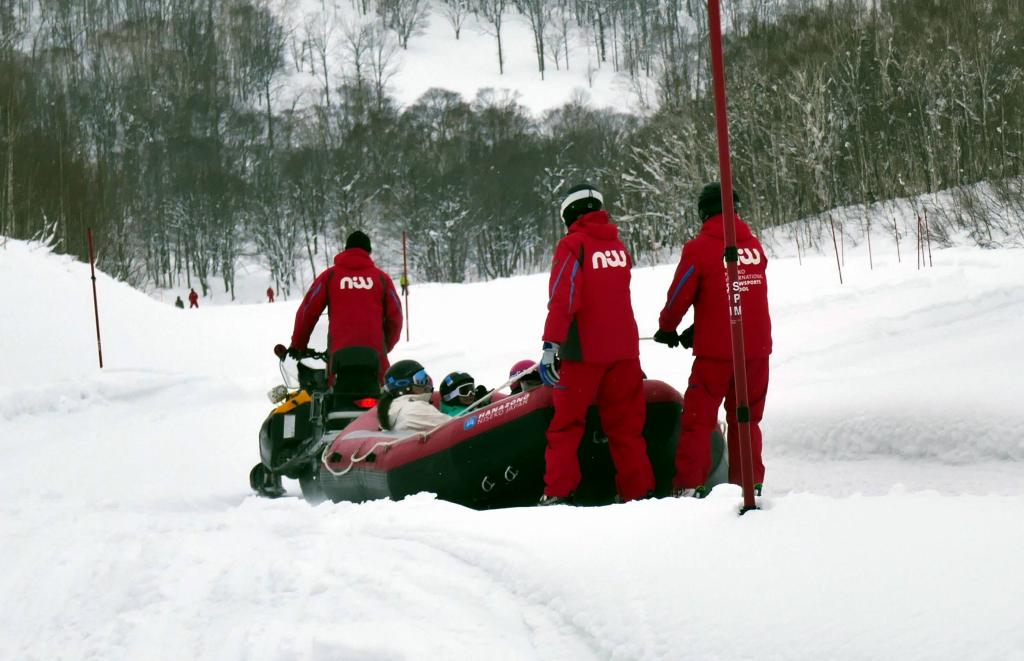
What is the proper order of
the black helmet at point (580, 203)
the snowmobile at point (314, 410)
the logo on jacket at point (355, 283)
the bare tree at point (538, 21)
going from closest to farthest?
the black helmet at point (580, 203), the snowmobile at point (314, 410), the logo on jacket at point (355, 283), the bare tree at point (538, 21)

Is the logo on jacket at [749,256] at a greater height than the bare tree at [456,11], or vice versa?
the bare tree at [456,11]

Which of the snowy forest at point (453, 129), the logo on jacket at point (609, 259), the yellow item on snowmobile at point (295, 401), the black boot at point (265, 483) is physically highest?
the snowy forest at point (453, 129)

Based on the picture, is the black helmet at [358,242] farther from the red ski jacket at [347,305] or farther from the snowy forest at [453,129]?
the snowy forest at [453,129]

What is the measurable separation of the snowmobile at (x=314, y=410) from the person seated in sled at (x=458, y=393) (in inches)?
33.7

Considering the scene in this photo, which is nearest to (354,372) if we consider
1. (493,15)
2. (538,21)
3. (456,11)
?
(538,21)

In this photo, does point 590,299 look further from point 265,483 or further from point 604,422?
point 265,483

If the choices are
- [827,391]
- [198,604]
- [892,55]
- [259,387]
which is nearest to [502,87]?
[892,55]

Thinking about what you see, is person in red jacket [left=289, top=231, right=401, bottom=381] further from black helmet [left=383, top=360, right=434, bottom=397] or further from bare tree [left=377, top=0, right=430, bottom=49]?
bare tree [left=377, top=0, right=430, bottom=49]

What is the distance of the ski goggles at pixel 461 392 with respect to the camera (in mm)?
7324

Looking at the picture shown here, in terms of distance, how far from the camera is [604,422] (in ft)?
18.8

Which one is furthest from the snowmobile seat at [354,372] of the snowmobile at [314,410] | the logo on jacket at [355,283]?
the logo on jacket at [355,283]

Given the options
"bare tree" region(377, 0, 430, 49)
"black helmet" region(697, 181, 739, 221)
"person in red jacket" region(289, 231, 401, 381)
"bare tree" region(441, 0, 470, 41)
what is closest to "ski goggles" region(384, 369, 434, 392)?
"person in red jacket" region(289, 231, 401, 381)

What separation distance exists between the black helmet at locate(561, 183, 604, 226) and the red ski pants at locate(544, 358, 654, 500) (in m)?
0.83

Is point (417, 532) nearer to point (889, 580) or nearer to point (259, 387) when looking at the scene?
point (889, 580)
